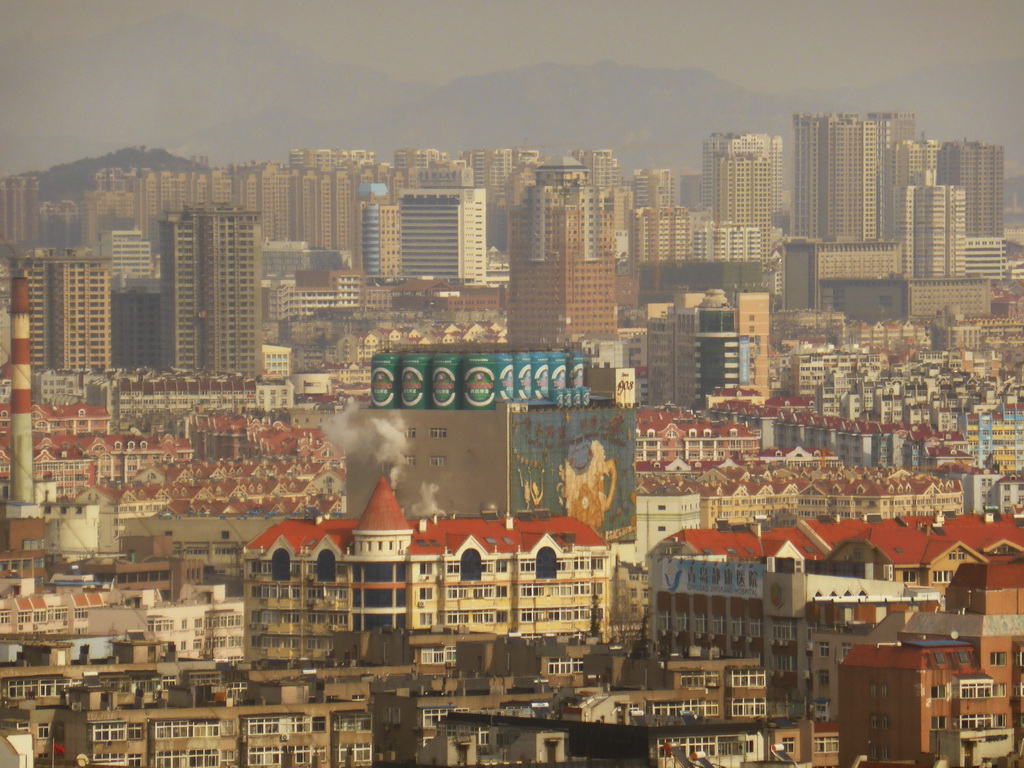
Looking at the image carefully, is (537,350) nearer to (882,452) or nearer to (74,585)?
(74,585)

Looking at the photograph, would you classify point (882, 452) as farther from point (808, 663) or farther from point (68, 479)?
point (808, 663)

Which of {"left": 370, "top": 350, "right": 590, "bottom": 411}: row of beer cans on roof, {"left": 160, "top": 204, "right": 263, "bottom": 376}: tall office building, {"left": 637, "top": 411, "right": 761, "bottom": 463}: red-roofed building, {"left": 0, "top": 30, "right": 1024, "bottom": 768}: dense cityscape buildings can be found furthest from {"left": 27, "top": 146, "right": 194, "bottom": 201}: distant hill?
{"left": 370, "top": 350, "right": 590, "bottom": 411}: row of beer cans on roof

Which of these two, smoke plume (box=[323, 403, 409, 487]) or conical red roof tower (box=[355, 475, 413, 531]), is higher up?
smoke plume (box=[323, 403, 409, 487])

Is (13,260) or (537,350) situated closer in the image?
(537,350)

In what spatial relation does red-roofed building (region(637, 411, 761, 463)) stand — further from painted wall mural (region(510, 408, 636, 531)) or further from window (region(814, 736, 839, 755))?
window (region(814, 736, 839, 755))

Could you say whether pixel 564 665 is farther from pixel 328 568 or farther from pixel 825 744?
pixel 328 568

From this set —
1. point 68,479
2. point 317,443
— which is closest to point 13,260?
point 317,443

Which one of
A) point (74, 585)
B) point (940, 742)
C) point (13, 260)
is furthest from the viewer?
point (13, 260)

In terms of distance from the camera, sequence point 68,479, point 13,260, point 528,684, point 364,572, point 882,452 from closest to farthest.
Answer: point 528,684
point 364,572
point 68,479
point 882,452
point 13,260
